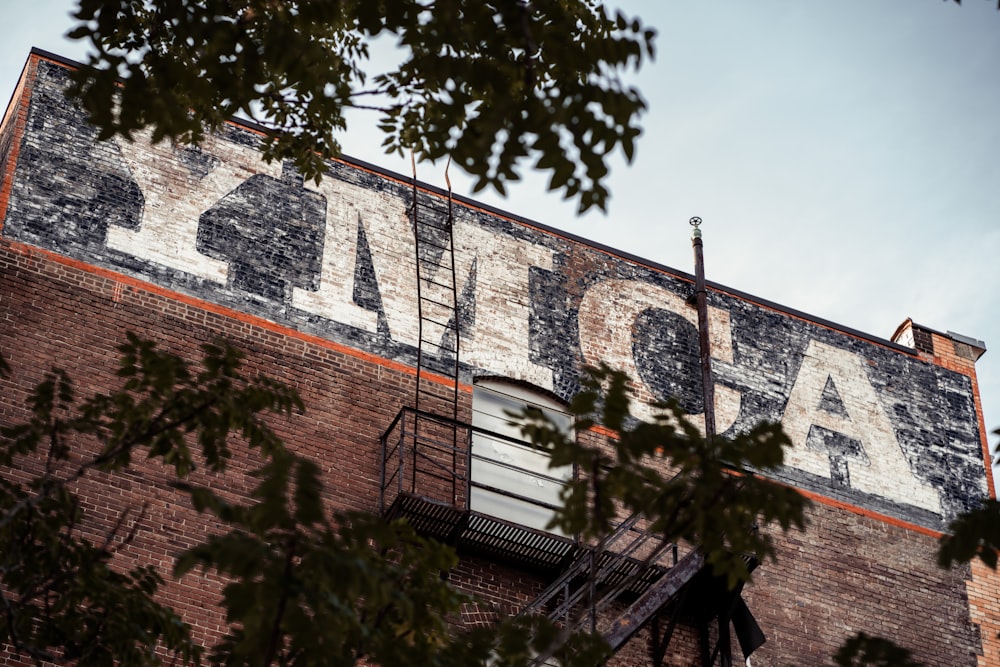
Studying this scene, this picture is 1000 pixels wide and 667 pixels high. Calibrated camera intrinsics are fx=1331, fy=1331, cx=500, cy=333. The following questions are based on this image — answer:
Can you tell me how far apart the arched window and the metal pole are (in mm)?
2170

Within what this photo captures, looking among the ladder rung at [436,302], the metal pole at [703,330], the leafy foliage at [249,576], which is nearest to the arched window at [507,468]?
the ladder rung at [436,302]

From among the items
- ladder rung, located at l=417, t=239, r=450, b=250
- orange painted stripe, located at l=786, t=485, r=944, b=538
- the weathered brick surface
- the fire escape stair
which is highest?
ladder rung, located at l=417, t=239, r=450, b=250

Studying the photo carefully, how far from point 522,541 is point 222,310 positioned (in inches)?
174

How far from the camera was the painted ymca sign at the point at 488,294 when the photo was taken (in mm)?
15719

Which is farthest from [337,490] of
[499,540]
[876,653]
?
[876,653]

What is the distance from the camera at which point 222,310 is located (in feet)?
51.2

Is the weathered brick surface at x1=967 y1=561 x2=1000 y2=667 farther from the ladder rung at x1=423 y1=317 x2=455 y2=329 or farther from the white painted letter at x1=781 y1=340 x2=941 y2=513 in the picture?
the ladder rung at x1=423 y1=317 x2=455 y2=329

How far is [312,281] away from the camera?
644 inches

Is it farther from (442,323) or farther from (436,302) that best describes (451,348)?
(436,302)

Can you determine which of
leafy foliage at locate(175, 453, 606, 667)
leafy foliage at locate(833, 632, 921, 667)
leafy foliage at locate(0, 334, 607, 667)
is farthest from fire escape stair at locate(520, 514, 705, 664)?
leafy foliage at locate(833, 632, 921, 667)

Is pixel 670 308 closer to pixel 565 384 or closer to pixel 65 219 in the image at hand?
pixel 565 384

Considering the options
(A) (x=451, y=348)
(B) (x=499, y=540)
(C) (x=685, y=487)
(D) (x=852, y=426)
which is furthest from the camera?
(D) (x=852, y=426)

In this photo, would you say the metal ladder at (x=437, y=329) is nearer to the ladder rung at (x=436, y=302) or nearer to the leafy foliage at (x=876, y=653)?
the ladder rung at (x=436, y=302)

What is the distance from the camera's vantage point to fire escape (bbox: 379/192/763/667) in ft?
47.9
